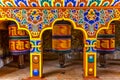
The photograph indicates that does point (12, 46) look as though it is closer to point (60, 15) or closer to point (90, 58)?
point (60, 15)

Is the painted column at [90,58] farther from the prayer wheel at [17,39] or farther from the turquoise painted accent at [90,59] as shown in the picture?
the prayer wheel at [17,39]

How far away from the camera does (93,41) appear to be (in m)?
2.47

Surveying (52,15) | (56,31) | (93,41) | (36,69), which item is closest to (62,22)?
(56,31)

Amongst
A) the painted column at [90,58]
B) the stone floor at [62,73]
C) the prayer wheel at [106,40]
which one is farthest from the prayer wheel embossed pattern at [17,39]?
the prayer wheel at [106,40]

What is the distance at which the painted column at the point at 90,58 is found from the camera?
248 cm

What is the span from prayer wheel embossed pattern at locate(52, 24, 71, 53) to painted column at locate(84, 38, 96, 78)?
1.18ft

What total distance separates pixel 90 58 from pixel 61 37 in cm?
48

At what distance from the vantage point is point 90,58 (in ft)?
8.17

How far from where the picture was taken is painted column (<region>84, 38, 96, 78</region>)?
2.48m

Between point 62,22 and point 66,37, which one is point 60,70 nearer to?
point 66,37

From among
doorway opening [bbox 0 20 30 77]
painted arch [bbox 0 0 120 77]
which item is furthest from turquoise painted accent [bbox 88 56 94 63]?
doorway opening [bbox 0 20 30 77]

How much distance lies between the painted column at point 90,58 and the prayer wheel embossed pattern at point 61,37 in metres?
0.36

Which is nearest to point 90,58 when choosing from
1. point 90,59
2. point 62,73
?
point 90,59

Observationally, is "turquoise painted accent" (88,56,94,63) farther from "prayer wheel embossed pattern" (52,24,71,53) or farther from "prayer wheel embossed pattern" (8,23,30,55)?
"prayer wheel embossed pattern" (8,23,30,55)
